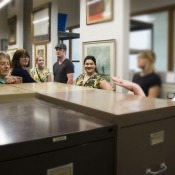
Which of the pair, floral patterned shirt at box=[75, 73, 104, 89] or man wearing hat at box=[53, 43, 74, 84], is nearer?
floral patterned shirt at box=[75, 73, 104, 89]

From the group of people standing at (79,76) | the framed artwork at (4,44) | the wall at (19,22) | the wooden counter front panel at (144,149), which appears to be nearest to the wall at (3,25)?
the framed artwork at (4,44)

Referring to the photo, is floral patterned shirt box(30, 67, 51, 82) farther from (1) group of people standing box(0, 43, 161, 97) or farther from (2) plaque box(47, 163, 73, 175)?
(2) plaque box(47, 163, 73, 175)

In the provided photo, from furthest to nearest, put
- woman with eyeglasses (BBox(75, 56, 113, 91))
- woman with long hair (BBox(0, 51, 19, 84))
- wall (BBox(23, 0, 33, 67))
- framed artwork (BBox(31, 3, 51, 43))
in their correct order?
wall (BBox(23, 0, 33, 67)) → framed artwork (BBox(31, 3, 51, 43)) → woman with eyeglasses (BBox(75, 56, 113, 91)) → woman with long hair (BBox(0, 51, 19, 84))

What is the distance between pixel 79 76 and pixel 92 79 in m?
0.24

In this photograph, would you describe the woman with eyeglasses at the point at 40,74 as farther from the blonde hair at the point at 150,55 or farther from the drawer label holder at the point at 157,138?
the blonde hair at the point at 150,55

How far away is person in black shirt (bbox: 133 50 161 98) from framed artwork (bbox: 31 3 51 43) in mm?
3216

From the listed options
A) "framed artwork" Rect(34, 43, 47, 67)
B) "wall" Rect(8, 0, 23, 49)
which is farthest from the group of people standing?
"wall" Rect(8, 0, 23, 49)

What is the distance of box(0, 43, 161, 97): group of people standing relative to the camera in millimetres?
389

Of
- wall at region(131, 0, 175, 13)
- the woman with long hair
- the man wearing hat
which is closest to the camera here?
wall at region(131, 0, 175, 13)

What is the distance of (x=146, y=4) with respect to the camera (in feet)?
1.27

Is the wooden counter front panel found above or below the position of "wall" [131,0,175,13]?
below

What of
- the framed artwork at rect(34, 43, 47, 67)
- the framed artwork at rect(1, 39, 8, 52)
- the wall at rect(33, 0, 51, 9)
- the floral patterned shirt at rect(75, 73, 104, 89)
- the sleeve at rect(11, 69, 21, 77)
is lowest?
the floral patterned shirt at rect(75, 73, 104, 89)

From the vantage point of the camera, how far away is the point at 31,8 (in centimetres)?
405

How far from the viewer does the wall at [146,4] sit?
352 millimetres
